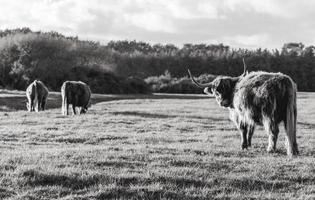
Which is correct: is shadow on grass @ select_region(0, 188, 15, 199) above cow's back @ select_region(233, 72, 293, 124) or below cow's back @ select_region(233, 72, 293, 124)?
below

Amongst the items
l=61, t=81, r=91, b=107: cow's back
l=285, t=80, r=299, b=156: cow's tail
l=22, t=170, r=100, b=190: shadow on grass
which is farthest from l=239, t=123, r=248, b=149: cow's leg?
l=61, t=81, r=91, b=107: cow's back

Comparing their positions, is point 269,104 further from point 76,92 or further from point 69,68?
point 69,68

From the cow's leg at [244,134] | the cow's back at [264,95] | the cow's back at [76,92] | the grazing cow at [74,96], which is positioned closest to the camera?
the cow's back at [264,95]

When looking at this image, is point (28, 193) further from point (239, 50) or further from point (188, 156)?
point (239, 50)

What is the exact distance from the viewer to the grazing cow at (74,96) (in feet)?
80.9

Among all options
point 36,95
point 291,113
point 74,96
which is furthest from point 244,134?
point 36,95

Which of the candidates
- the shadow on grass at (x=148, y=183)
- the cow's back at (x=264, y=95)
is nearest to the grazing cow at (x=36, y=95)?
the cow's back at (x=264, y=95)

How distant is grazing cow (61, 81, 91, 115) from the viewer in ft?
80.9

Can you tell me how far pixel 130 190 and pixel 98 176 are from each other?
875mm

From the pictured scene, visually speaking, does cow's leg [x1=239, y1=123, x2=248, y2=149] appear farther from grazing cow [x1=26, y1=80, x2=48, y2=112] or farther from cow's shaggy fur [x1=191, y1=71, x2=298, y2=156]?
grazing cow [x1=26, y1=80, x2=48, y2=112]

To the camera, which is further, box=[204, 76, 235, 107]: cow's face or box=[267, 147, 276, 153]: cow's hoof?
box=[204, 76, 235, 107]: cow's face

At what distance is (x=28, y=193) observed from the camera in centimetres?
739

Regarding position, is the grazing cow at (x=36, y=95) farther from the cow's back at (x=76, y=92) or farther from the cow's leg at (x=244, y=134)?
the cow's leg at (x=244, y=134)

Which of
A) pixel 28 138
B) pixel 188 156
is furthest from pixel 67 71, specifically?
pixel 188 156
